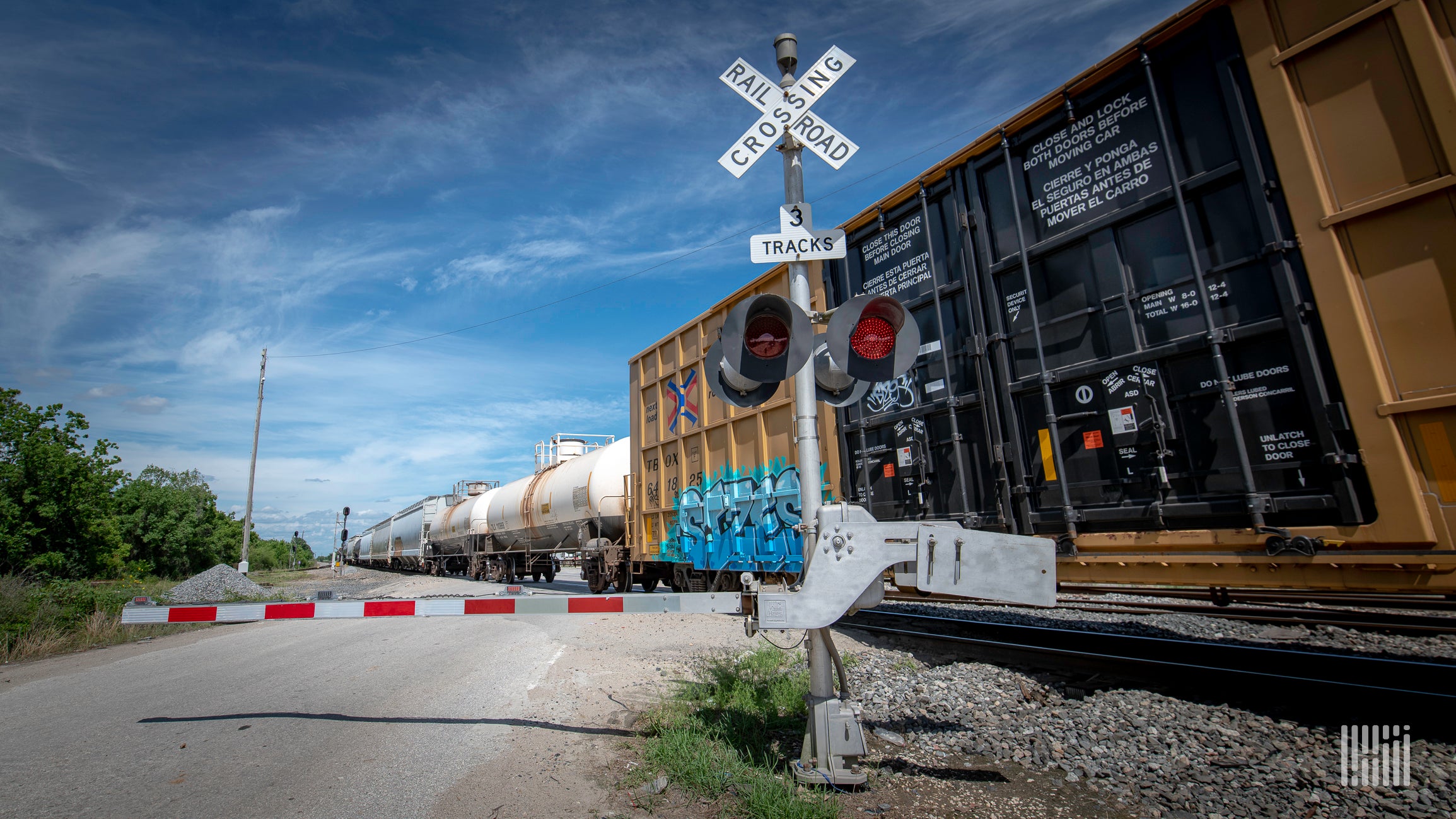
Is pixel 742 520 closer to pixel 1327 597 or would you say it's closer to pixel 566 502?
pixel 1327 597

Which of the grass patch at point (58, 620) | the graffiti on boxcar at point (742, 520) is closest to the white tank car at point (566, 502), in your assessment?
the graffiti on boxcar at point (742, 520)

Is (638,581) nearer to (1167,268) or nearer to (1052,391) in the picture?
(1052,391)

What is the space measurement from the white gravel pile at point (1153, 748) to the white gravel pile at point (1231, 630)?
2026 millimetres

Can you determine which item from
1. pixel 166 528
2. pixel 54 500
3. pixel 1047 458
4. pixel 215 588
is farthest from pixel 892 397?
pixel 166 528

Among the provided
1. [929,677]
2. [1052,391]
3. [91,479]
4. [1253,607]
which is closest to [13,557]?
[91,479]

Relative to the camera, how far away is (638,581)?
13766 mm

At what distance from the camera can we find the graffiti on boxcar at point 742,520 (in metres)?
8.14

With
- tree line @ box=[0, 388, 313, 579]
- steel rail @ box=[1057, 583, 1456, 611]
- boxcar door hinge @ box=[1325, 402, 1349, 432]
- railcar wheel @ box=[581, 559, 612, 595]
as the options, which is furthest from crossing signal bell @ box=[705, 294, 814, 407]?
tree line @ box=[0, 388, 313, 579]

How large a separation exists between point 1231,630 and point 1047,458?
2.64m

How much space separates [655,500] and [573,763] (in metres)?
8.02

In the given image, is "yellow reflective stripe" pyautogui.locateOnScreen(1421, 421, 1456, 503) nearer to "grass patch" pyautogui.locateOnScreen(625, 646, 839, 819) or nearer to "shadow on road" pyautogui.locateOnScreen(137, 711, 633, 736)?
"grass patch" pyautogui.locateOnScreen(625, 646, 839, 819)

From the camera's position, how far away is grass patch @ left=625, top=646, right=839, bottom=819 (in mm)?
2934

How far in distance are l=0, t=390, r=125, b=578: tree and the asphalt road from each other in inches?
359

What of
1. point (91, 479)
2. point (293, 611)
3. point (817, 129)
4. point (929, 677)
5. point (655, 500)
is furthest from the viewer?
point (91, 479)
